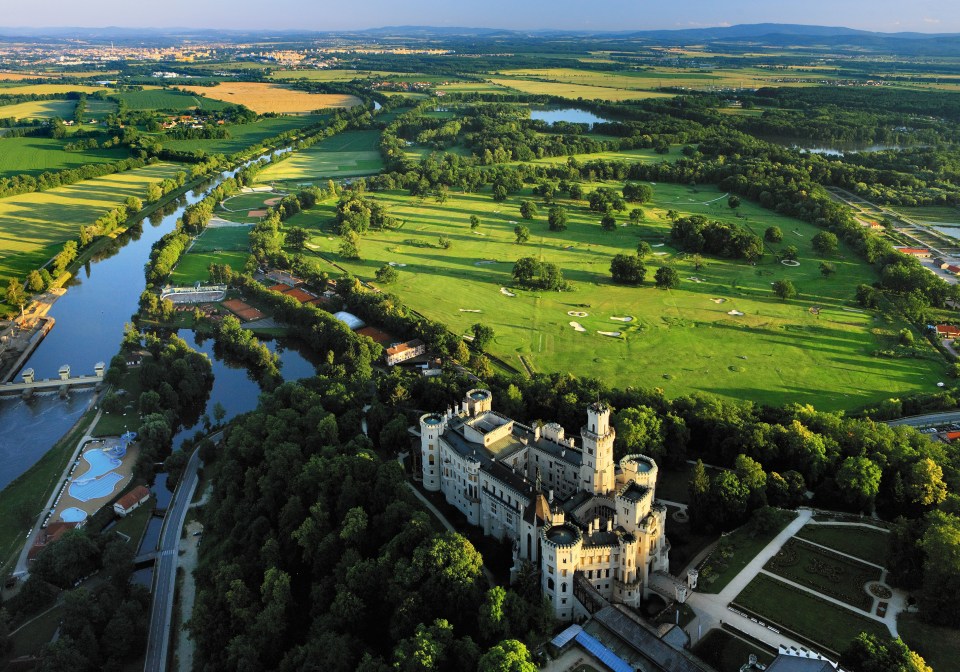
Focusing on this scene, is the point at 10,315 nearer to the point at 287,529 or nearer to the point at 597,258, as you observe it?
the point at 287,529

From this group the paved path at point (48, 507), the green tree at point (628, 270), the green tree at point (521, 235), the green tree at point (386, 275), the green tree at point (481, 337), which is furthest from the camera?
the green tree at point (521, 235)

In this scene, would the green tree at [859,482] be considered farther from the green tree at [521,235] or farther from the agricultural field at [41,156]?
the agricultural field at [41,156]

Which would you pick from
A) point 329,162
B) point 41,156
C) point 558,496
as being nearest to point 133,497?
point 558,496

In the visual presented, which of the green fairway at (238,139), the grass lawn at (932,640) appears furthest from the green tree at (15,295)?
the green fairway at (238,139)

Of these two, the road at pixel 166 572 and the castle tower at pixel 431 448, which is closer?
the road at pixel 166 572

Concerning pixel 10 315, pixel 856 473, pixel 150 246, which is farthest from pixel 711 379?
pixel 150 246

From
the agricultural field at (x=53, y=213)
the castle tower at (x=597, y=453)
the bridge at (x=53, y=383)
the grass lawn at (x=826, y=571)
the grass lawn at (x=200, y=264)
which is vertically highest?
the castle tower at (x=597, y=453)

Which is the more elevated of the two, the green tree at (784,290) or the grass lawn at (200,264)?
the green tree at (784,290)

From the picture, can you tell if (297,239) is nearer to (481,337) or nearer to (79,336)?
(79,336)
